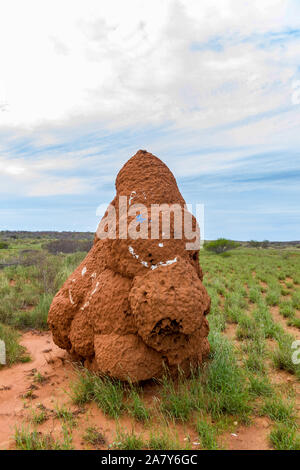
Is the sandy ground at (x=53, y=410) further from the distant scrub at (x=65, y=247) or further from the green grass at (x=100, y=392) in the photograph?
the distant scrub at (x=65, y=247)

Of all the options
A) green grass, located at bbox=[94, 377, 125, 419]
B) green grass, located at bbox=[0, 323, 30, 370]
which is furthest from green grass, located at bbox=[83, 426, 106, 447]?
green grass, located at bbox=[0, 323, 30, 370]

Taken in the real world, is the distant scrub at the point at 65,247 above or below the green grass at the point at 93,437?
above

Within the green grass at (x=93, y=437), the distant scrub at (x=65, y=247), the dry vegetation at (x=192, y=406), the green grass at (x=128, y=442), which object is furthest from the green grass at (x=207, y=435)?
the distant scrub at (x=65, y=247)

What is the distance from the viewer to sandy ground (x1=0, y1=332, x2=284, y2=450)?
2855mm

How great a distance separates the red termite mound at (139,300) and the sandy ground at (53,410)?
1.30 feet

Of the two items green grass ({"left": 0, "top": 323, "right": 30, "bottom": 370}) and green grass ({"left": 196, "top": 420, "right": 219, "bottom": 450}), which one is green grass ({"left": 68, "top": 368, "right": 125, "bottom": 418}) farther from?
green grass ({"left": 0, "top": 323, "right": 30, "bottom": 370})

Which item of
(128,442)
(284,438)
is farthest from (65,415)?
(284,438)

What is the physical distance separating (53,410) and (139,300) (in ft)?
4.88

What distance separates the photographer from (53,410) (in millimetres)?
3381

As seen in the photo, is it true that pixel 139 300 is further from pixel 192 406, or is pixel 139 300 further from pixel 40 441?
pixel 40 441

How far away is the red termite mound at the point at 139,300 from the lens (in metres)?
3.22

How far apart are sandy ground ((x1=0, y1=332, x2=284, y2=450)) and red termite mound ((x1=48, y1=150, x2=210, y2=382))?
397mm

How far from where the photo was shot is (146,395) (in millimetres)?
3574
